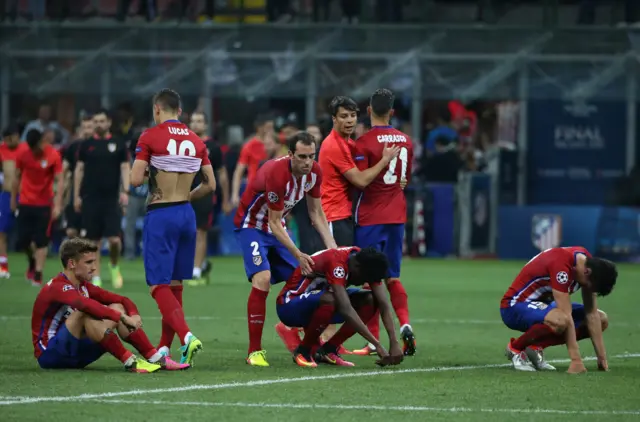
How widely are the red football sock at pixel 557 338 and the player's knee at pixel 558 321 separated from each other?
14 cm

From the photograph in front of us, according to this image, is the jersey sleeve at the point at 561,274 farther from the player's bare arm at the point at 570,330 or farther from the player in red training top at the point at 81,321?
the player in red training top at the point at 81,321

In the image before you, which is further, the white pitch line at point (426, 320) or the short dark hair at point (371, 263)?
the white pitch line at point (426, 320)

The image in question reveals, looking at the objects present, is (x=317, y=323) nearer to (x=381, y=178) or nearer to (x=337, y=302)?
(x=337, y=302)

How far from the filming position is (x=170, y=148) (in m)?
11.2

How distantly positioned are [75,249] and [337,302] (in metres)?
1.98

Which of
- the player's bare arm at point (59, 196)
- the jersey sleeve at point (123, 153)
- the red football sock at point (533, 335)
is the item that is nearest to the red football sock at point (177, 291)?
the red football sock at point (533, 335)

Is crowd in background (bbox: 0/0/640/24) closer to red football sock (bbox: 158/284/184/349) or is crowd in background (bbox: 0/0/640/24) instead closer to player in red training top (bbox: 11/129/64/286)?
player in red training top (bbox: 11/129/64/286)

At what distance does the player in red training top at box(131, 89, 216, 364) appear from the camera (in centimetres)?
1111

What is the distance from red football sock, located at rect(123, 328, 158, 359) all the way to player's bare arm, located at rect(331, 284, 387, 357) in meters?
1.39

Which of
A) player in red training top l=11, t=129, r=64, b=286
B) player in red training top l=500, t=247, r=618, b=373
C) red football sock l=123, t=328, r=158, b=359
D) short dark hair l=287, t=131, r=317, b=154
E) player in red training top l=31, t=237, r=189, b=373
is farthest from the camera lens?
player in red training top l=11, t=129, r=64, b=286

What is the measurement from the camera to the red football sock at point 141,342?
10594mm

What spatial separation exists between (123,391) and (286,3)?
20.7 meters

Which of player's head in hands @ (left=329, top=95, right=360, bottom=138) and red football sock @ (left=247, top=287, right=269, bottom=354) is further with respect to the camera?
player's head in hands @ (left=329, top=95, right=360, bottom=138)

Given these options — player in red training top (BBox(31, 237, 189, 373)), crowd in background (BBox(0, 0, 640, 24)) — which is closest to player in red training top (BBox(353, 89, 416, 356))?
player in red training top (BBox(31, 237, 189, 373))
